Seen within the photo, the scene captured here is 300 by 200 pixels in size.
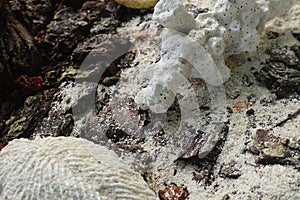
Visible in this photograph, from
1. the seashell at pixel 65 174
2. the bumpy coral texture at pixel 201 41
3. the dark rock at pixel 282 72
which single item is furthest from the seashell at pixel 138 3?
the seashell at pixel 65 174

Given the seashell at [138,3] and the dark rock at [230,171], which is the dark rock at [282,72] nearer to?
the dark rock at [230,171]

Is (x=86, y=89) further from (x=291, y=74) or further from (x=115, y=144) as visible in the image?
(x=291, y=74)

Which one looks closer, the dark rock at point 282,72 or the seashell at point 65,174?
the seashell at point 65,174

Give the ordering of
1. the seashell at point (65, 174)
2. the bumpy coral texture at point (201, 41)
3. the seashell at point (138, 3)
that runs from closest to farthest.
A: 1. the seashell at point (65, 174)
2. the bumpy coral texture at point (201, 41)
3. the seashell at point (138, 3)

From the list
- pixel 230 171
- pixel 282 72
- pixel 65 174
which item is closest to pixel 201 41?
pixel 282 72

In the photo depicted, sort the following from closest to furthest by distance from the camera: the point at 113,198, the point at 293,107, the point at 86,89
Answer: the point at 113,198 → the point at 293,107 → the point at 86,89

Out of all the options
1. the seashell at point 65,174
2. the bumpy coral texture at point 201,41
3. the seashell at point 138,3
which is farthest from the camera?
the seashell at point 138,3

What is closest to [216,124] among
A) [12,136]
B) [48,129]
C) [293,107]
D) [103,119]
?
[293,107]
